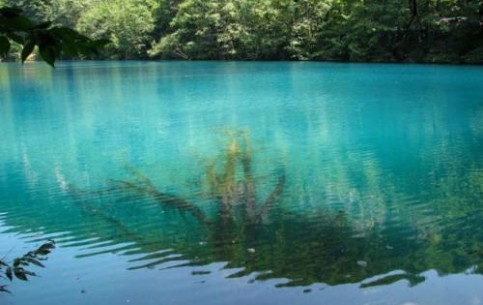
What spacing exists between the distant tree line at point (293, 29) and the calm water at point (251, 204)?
16.1 m

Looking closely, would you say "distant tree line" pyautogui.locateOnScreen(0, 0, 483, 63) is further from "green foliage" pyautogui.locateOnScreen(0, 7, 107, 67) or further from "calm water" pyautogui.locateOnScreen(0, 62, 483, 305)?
"green foliage" pyautogui.locateOnScreen(0, 7, 107, 67)

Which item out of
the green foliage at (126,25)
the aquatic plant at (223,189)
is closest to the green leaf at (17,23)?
the aquatic plant at (223,189)

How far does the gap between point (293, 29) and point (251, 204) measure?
45.7 m

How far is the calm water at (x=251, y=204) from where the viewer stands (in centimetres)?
563

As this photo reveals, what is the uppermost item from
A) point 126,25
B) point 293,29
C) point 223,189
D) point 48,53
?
point 126,25

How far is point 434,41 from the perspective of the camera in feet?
137

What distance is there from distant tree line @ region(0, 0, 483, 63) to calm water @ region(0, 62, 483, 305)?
16.1 m

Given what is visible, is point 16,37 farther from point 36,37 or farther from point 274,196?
point 274,196

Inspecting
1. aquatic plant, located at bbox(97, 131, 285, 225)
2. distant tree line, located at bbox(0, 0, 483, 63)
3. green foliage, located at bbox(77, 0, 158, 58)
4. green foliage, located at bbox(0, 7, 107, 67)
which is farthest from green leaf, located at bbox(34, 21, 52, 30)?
green foliage, located at bbox(77, 0, 158, 58)

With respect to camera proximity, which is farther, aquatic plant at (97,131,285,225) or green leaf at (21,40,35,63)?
aquatic plant at (97,131,285,225)

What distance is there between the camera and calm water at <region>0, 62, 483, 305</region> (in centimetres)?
563

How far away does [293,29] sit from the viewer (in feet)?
171

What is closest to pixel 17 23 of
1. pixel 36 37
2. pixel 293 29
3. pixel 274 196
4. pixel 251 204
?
pixel 36 37

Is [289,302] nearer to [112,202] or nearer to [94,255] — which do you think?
[94,255]
